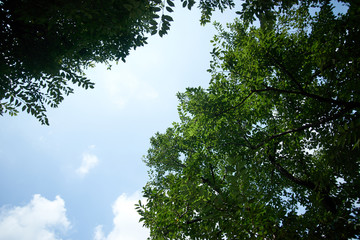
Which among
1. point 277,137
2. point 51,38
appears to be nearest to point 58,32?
point 51,38

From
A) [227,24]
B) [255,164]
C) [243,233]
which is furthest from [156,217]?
[227,24]

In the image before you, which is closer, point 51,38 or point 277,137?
point 51,38

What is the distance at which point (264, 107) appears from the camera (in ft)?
19.3

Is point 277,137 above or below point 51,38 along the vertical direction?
below

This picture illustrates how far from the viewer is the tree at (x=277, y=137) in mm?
2193

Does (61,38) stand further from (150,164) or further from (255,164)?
(150,164)

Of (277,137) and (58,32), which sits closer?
(58,32)

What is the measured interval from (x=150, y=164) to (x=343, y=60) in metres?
10.8

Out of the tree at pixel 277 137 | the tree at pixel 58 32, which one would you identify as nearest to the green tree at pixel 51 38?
the tree at pixel 58 32

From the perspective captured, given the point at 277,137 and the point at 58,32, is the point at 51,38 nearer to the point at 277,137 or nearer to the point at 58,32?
the point at 58,32

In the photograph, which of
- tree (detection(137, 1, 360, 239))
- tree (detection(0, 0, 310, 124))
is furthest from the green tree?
tree (detection(137, 1, 360, 239))

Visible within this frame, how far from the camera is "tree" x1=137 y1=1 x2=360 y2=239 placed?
86.4 inches

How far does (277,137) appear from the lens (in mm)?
5691

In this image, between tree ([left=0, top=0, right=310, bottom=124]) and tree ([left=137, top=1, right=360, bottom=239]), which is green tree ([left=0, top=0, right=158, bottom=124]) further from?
tree ([left=137, top=1, right=360, bottom=239])
